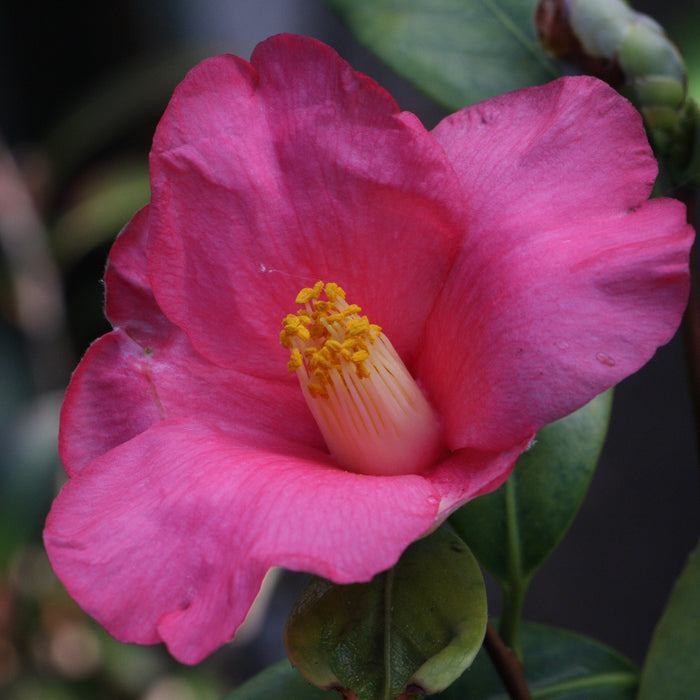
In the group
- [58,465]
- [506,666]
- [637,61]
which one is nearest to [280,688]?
[506,666]

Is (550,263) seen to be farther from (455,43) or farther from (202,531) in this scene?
(455,43)

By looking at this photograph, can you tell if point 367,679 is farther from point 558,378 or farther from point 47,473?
point 47,473

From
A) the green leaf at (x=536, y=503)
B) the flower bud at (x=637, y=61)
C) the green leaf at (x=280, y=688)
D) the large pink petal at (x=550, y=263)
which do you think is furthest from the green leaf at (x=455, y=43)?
the green leaf at (x=280, y=688)

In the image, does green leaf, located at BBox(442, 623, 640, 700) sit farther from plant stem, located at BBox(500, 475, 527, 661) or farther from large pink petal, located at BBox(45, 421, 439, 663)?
large pink petal, located at BBox(45, 421, 439, 663)

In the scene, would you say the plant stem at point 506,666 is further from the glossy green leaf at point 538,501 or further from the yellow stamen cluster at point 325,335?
the yellow stamen cluster at point 325,335

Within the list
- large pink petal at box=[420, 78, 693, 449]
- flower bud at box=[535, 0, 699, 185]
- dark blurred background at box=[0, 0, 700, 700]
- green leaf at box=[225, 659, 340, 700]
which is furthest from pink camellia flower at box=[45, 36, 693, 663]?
dark blurred background at box=[0, 0, 700, 700]

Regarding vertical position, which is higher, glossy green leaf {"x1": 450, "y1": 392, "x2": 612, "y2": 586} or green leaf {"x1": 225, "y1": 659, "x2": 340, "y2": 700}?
glossy green leaf {"x1": 450, "y1": 392, "x2": 612, "y2": 586}
